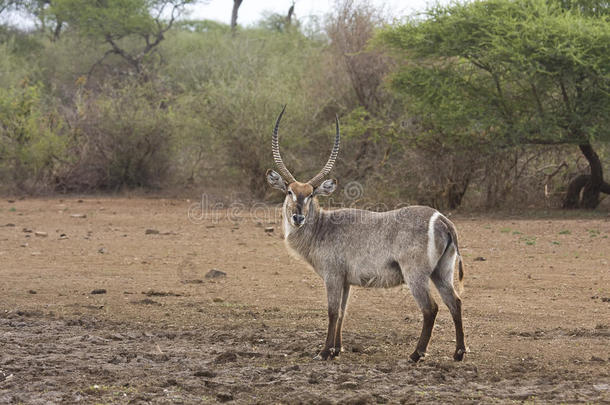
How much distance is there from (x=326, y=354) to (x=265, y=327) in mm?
1125

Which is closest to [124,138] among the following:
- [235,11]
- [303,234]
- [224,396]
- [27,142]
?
[27,142]

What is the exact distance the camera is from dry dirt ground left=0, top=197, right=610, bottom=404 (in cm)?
514

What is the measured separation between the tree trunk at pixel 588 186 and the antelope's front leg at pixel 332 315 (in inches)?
455

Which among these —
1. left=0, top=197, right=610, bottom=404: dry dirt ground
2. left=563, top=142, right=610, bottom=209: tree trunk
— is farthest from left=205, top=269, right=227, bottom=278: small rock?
left=563, top=142, right=610, bottom=209: tree trunk

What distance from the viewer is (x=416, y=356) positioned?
19.0ft

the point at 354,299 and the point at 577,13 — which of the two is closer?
the point at 354,299

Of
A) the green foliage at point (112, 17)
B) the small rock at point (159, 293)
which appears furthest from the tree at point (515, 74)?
the green foliage at point (112, 17)

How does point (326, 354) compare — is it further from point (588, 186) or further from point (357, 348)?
point (588, 186)

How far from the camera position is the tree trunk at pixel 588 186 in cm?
1600

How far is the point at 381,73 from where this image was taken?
752 inches

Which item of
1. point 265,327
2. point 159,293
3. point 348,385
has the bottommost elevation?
point 159,293

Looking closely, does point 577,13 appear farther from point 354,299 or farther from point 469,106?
point 354,299

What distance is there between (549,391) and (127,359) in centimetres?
332

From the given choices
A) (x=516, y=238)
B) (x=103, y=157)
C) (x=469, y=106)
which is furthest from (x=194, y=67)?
(x=516, y=238)
